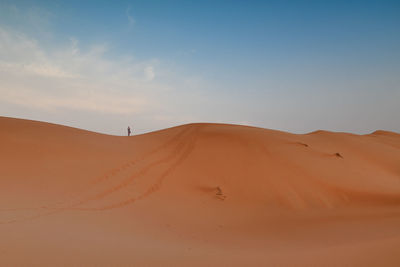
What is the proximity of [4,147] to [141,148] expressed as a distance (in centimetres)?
503

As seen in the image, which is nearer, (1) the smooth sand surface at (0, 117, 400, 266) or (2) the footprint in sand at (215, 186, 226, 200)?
(1) the smooth sand surface at (0, 117, 400, 266)

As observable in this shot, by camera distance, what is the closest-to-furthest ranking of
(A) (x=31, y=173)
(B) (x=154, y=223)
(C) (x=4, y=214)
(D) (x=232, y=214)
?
(C) (x=4, y=214)
(B) (x=154, y=223)
(D) (x=232, y=214)
(A) (x=31, y=173)

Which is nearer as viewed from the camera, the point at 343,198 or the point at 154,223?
the point at 154,223

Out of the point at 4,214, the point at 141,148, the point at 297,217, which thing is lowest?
the point at 297,217

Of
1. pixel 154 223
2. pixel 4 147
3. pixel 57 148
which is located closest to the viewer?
pixel 154 223

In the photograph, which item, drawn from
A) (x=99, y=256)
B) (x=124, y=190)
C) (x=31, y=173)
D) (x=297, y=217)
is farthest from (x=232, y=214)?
(x=31, y=173)

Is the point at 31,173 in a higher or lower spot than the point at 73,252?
higher

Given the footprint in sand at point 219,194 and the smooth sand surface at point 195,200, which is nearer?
the smooth sand surface at point 195,200

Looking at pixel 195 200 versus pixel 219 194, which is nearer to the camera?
pixel 195 200

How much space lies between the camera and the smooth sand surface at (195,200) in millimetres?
3480

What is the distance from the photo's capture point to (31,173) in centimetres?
710

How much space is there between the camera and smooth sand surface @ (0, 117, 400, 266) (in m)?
3.48

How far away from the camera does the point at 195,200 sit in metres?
7.04

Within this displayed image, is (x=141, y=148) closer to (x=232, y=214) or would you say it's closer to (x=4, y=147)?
(x=4, y=147)
